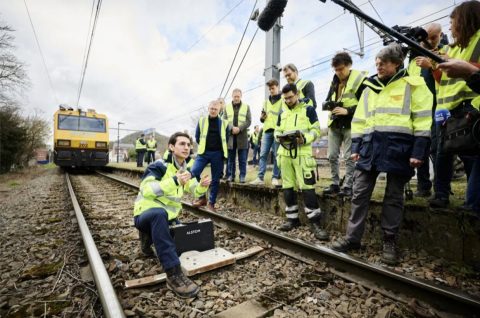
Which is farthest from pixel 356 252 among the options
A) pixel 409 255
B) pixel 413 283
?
pixel 413 283

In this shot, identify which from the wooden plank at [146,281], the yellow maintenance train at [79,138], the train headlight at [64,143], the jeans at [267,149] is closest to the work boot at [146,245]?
the wooden plank at [146,281]

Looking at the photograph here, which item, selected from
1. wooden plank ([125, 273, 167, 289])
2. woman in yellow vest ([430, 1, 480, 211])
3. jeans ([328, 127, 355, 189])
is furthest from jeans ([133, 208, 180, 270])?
woman in yellow vest ([430, 1, 480, 211])

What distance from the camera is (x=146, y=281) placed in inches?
95.5

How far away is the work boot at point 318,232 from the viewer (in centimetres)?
354

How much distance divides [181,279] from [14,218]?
4727 mm

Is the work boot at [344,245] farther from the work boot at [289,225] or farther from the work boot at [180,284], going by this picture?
the work boot at [180,284]

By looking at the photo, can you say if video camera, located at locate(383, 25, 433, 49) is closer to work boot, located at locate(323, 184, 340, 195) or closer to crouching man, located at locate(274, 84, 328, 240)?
crouching man, located at locate(274, 84, 328, 240)

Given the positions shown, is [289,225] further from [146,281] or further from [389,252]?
[146,281]

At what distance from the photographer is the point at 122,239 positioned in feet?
12.1

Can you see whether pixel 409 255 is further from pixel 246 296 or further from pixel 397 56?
pixel 397 56

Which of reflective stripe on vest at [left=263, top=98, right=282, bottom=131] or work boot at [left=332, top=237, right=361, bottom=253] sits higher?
reflective stripe on vest at [left=263, top=98, right=282, bottom=131]

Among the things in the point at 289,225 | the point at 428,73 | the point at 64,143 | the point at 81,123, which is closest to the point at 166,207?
the point at 289,225

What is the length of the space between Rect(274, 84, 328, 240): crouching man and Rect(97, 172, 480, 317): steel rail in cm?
62

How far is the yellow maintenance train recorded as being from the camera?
526 inches
